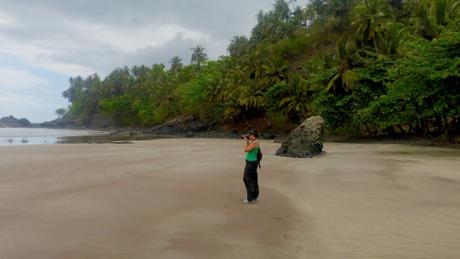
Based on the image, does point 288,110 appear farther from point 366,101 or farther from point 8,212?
point 8,212

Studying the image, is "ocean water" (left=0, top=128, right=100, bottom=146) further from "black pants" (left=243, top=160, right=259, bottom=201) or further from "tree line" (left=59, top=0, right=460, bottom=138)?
"black pants" (left=243, top=160, right=259, bottom=201)

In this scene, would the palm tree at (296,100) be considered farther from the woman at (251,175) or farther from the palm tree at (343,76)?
the woman at (251,175)

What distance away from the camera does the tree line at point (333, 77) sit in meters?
25.4

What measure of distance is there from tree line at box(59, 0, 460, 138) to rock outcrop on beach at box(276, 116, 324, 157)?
25.6 ft

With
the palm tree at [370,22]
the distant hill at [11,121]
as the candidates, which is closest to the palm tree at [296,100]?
the palm tree at [370,22]

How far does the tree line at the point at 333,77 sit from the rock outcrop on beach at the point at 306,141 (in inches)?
308

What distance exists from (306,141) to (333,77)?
1796 cm

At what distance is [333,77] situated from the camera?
3653cm

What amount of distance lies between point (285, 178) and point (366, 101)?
2450cm

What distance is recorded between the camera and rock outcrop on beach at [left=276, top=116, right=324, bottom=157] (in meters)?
19.9

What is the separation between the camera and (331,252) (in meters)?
6.04

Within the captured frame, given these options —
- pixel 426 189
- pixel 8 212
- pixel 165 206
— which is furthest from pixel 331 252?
pixel 8 212

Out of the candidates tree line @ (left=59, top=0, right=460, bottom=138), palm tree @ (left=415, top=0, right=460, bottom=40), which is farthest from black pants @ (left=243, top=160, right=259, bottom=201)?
palm tree @ (left=415, top=0, right=460, bottom=40)

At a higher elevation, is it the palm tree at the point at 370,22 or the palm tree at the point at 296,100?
the palm tree at the point at 370,22
